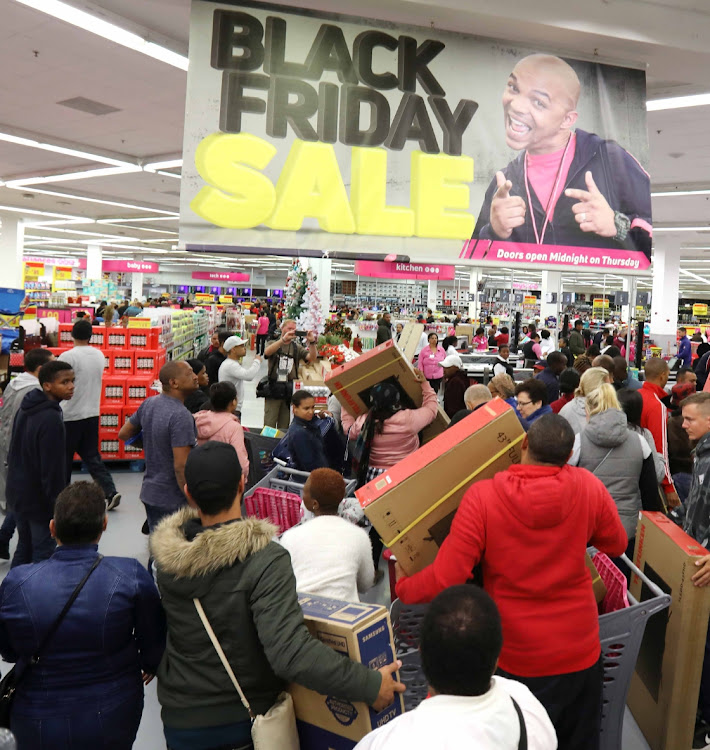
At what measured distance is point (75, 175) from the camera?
13.5 meters

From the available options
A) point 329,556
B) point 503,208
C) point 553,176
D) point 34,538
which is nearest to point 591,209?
point 553,176

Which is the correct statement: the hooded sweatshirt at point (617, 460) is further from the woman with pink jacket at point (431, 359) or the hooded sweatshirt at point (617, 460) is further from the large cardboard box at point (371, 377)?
the woman with pink jacket at point (431, 359)

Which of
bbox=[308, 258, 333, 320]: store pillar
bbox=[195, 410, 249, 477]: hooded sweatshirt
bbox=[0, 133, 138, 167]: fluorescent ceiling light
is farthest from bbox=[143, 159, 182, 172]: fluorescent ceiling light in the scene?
bbox=[195, 410, 249, 477]: hooded sweatshirt

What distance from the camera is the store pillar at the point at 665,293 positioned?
19.4m

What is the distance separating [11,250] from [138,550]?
2064 cm

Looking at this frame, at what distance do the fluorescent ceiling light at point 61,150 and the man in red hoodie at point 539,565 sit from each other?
405 inches

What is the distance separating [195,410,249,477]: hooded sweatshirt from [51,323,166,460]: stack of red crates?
3.60 meters

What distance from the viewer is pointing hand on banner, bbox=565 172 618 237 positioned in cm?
485

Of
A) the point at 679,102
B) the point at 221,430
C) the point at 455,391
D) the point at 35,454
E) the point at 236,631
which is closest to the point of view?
the point at 236,631

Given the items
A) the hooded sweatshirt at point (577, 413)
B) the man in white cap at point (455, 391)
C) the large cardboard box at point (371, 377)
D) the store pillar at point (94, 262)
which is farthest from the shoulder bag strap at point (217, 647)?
the store pillar at point (94, 262)

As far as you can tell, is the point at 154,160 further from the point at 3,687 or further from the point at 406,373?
the point at 3,687

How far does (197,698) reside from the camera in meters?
1.95

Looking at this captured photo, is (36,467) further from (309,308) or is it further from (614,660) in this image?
(309,308)

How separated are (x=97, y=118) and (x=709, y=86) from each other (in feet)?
Result: 23.7
